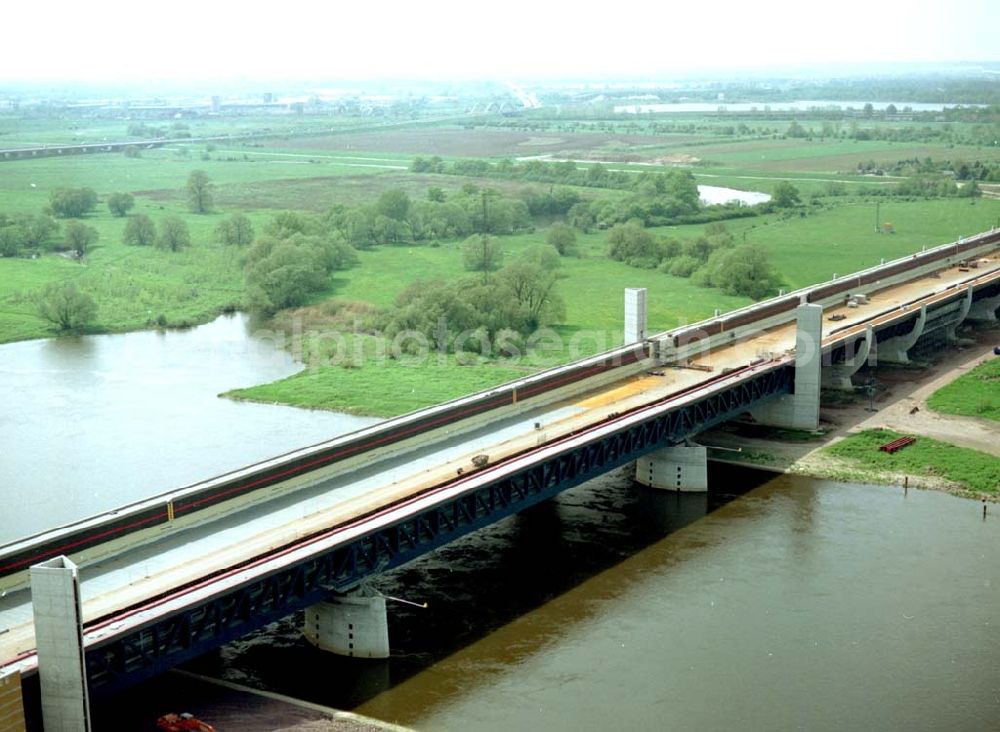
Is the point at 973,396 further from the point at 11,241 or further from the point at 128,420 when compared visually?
the point at 11,241

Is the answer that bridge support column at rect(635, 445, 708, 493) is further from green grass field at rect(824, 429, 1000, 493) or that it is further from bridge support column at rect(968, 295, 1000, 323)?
bridge support column at rect(968, 295, 1000, 323)

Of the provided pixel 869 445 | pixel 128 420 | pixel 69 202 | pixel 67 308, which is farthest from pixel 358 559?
pixel 69 202

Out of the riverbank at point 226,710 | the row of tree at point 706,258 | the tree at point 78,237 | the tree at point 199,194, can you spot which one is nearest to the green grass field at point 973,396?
the row of tree at point 706,258

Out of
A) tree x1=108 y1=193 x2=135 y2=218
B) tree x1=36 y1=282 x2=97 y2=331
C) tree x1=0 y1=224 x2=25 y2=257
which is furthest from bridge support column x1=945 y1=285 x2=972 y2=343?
tree x1=108 y1=193 x2=135 y2=218

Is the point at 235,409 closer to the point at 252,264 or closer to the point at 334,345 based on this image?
the point at 334,345

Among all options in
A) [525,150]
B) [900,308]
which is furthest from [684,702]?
[525,150]

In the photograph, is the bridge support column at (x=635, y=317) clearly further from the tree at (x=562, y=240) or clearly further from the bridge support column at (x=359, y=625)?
the tree at (x=562, y=240)
